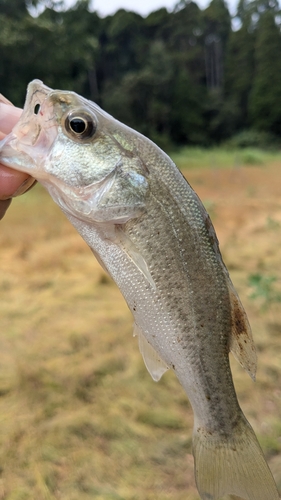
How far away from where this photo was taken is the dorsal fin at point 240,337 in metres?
1.43

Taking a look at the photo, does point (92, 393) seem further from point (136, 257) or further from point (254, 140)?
point (254, 140)

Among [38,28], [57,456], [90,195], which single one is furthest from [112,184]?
[38,28]

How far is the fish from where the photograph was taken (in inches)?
53.7

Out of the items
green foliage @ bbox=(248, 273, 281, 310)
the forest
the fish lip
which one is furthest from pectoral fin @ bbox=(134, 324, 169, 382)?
the forest

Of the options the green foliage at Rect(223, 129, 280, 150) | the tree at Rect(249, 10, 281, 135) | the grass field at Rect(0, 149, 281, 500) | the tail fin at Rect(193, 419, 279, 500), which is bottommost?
the grass field at Rect(0, 149, 281, 500)

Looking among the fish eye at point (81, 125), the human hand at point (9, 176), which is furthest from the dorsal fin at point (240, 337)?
the human hand at point (9, 176)

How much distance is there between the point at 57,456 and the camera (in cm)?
281

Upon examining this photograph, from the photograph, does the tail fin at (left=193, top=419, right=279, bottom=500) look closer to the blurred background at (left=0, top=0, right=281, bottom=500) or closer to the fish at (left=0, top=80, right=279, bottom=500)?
the fish at (left=0, top=80, right=279, bottom=500)

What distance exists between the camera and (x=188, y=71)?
35.6 m

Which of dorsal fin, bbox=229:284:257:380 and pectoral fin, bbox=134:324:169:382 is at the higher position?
dorsal fin, bbox=229:284:257:380

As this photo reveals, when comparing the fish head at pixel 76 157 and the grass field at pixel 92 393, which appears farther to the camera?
the grass field at pixel 92 393

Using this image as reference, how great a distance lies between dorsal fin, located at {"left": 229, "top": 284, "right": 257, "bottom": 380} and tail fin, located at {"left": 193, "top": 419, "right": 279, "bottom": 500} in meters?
0.25

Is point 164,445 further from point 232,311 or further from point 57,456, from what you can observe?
point 232,311

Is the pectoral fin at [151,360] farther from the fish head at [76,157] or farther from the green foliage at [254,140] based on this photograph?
the green foliage at [254,140]
